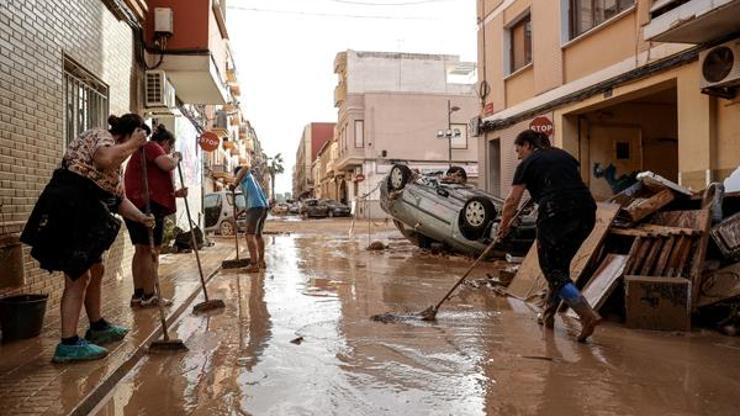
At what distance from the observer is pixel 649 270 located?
18.5ft

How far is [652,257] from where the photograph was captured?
5688mm

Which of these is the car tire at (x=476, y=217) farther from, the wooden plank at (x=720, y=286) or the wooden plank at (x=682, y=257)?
the wooden plank at (x=720, y=286)

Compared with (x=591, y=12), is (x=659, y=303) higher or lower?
lower

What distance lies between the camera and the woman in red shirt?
5.64 metres

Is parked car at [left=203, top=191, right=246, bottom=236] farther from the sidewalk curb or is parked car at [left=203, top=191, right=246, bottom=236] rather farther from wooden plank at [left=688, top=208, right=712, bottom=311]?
wooden plank at [left=688, top=208, right=712, bottom=311]

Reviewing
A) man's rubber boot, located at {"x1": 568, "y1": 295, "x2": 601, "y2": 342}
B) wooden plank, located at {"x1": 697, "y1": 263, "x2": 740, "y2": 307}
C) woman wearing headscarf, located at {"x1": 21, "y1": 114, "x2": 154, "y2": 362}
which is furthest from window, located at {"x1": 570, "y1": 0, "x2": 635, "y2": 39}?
woman wearing headscarf, located at {"x1": 21, "y1": 114, "x2": 154, "y2": 362}

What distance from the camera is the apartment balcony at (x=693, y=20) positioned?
7.25 meters

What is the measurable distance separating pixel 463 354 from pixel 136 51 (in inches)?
316

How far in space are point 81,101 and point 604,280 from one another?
6.34m

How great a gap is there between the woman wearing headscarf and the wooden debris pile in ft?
14.4

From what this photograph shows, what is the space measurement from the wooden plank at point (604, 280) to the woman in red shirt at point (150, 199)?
431 cm

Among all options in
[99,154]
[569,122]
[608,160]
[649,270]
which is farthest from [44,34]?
[608,160]

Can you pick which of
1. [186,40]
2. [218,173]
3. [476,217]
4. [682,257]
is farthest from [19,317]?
[218,173]

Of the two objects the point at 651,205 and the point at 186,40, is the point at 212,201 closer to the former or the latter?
the point at 186,40
